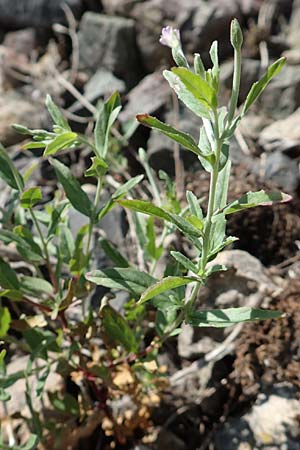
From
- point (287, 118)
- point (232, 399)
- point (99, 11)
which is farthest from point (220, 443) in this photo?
point (99, 11)

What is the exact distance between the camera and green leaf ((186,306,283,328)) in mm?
1519

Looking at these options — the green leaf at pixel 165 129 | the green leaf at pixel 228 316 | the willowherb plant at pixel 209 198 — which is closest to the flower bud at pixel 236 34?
the willowherb plant at pixel 209 198

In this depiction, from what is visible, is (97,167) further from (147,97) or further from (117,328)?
(147,97)

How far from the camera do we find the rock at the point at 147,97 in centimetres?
331

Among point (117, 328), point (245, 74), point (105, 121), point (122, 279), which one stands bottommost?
point (245, 74)

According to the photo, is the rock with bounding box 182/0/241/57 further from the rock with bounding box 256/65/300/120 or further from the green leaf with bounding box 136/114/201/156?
the green leaf with bounding box 136/114/201/156

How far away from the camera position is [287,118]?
134 inches

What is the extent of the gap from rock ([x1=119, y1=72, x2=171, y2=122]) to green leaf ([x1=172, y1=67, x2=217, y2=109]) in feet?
6.69

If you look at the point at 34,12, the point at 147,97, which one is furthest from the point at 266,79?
the point at 34,12

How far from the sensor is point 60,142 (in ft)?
4.90

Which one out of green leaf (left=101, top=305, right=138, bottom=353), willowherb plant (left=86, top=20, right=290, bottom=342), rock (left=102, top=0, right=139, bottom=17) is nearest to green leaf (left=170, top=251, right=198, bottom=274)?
willowherb plant (left=86, top=20, right=290, bottom=342)

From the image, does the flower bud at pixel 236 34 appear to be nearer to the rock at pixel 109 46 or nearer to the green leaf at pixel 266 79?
the green leaf at pixel 266 79

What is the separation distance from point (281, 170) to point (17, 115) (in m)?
1.69

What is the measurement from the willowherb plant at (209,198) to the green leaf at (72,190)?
0.27 metres
